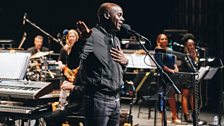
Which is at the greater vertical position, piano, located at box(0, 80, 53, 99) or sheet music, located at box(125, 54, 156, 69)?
sheet music, located at box(125, 54, 156, 69)

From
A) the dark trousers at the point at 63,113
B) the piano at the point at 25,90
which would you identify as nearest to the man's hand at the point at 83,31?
the piano at the point at 25,90

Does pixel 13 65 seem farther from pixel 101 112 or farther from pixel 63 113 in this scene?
pixel 101 112

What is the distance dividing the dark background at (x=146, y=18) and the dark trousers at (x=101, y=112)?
4.65 meters

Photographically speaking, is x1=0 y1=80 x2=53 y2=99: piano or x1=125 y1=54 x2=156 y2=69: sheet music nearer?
x1=0 y1=80 x2=53 y2=99: piano

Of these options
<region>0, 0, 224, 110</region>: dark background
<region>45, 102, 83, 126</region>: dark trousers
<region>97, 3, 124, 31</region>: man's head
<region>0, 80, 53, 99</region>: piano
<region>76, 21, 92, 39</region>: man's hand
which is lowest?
<region>45, 102, 83, 126</region>: dark trousers

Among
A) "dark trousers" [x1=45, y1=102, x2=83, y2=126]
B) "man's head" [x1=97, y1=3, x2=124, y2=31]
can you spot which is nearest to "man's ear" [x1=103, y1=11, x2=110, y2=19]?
"man's head" [x1=97, y1=3, x2=124, y2=31]

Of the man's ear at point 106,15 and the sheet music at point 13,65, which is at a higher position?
the man's ear at point 106,15

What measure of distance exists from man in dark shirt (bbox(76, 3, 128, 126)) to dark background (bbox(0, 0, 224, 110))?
182 inches

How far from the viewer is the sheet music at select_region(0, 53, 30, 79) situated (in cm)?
547

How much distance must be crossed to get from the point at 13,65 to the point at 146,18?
654cm

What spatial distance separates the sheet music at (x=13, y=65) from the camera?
547 cm

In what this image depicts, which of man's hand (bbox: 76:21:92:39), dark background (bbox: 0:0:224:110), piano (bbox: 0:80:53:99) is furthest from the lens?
dark background (bbox: 0:0:224:110)

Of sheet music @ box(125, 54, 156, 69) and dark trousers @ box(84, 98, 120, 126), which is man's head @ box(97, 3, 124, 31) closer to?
dark trousers @ box(84, 98, 120, 126)

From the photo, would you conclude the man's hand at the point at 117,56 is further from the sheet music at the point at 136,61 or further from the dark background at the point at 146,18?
the dark background at the point at 146,18
